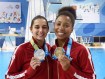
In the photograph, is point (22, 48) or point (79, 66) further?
point (22, 48)

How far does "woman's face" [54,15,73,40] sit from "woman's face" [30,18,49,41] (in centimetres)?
13

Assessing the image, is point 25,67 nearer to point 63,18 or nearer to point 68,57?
point 68,57

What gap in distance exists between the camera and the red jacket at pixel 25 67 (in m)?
1.65

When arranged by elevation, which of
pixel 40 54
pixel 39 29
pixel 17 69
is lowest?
pixel 17 69

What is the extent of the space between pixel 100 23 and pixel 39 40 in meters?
14.0

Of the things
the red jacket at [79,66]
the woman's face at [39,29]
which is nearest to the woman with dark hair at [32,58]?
the woman's face at [39,29]

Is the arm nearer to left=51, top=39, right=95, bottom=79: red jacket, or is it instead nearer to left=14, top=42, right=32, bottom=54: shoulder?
left=14, top=42, right=32, bottom=54: shoulder

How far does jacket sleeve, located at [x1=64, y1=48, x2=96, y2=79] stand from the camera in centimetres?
156

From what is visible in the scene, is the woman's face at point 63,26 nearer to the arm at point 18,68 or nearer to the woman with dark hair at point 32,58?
the woman with dark hair at point 32,58

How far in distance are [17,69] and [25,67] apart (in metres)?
0.06

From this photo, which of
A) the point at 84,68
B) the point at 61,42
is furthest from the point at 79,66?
the point at 61,42

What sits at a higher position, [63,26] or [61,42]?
[63,26]

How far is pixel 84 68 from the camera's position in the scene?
5.16 feet

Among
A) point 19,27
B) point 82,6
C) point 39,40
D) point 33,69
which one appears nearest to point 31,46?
point 39,40
